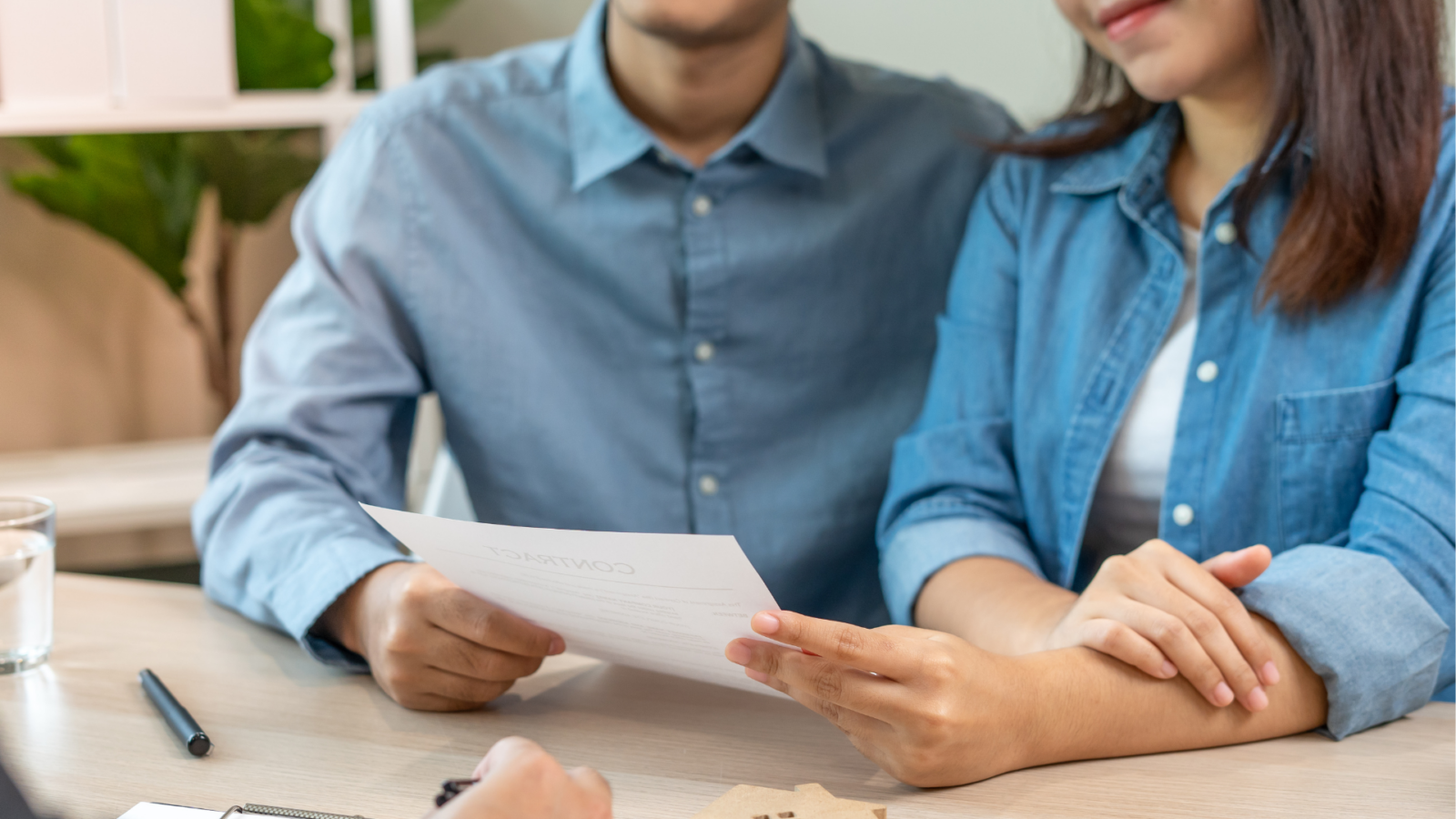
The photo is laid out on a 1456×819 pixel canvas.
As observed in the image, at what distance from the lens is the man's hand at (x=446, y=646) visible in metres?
0.80

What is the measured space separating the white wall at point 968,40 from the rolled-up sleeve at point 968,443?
0.68 m

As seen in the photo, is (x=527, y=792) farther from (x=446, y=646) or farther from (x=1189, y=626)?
(x=1189, y=626)

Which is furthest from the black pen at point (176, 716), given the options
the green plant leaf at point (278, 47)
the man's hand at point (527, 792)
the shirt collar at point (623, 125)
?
the green plant leaf at point (278, 47)

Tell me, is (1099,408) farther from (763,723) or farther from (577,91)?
(577,91)

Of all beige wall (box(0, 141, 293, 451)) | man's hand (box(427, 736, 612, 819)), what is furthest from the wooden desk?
beige wall (box(0, 141, 293, 451))

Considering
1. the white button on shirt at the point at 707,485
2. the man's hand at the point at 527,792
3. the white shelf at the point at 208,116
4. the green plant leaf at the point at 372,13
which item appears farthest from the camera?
the green plant leaf at the point at 372,13

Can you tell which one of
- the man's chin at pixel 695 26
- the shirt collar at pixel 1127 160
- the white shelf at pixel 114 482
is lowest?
the white shelf at pixel 114 482

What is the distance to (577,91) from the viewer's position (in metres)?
1.25

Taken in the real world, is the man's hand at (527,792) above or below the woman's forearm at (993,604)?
above

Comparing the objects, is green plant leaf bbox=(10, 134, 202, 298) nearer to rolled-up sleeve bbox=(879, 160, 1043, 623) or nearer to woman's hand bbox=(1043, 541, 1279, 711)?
rolled-up sleeve bbox=(879, 160, 1043, 623)

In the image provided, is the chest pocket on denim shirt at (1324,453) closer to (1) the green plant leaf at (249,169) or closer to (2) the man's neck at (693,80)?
(2) the man's neck at (693,80)

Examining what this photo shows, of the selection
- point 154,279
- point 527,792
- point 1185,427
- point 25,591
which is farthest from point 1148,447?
point 154,279

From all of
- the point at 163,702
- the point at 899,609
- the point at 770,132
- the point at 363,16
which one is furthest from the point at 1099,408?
the point at 363,16

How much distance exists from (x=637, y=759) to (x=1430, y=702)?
0.59 meters
